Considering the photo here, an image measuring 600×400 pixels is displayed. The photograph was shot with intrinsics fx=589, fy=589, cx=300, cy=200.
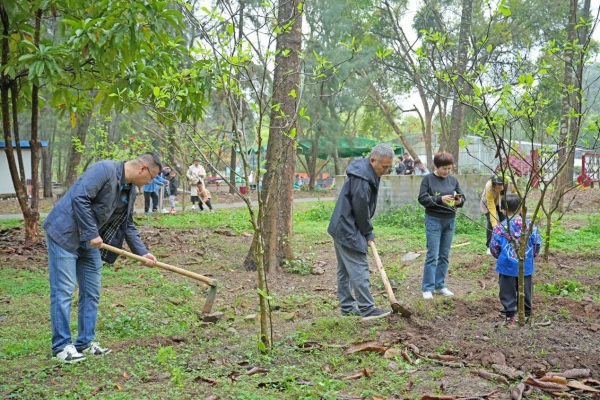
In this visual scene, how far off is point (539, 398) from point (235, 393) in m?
1.91

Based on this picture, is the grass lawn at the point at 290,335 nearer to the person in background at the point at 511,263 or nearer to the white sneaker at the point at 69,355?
the white sneaker at the point at 69,355

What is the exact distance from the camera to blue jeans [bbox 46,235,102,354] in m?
A: 4.61

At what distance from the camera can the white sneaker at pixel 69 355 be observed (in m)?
4.53

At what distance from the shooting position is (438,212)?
6.52 meters

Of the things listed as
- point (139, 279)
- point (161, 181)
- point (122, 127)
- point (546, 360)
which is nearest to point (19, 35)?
point (139, 279)

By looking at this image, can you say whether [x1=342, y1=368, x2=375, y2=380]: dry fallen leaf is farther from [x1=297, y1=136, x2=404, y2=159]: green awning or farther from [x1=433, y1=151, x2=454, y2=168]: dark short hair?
[x1=297, y1=136, x2=404, y2=159]: green awning

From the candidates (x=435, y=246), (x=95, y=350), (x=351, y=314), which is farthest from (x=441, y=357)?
(x=95, y=350)

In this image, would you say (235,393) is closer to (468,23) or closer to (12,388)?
(12,388)

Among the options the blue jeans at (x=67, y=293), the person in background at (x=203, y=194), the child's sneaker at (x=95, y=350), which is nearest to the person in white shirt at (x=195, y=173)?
the person in background at (x=203, y=194)

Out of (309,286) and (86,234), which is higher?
(86,234)

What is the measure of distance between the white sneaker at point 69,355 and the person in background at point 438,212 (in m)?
3.69

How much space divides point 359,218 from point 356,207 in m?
0.11

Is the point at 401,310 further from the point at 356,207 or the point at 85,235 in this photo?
the point at 85,235

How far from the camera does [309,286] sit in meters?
7.77
